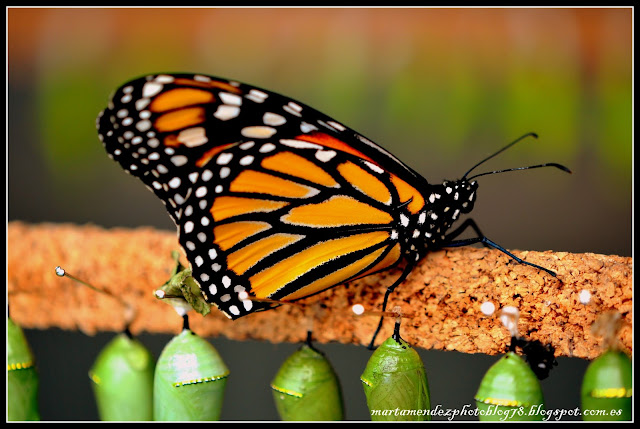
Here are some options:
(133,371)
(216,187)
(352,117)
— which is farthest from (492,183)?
(133,371)

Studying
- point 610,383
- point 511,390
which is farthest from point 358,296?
point 610,383

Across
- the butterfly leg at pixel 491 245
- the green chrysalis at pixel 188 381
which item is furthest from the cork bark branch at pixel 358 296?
the green chrysalis at pixel 188 381

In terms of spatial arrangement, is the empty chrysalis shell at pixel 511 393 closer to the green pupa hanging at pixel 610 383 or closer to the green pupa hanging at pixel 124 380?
the green pupa hanging at pixel 610 383

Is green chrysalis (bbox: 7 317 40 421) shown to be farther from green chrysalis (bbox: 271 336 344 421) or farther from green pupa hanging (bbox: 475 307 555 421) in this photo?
green pupa hanging (bbox: 475 307 555 421)

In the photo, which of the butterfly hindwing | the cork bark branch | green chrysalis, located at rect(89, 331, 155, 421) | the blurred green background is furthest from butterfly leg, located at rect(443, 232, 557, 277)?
green chrysalis, located at rect(89, 331, 155, 421)

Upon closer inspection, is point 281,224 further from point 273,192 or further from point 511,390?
point 511,390
